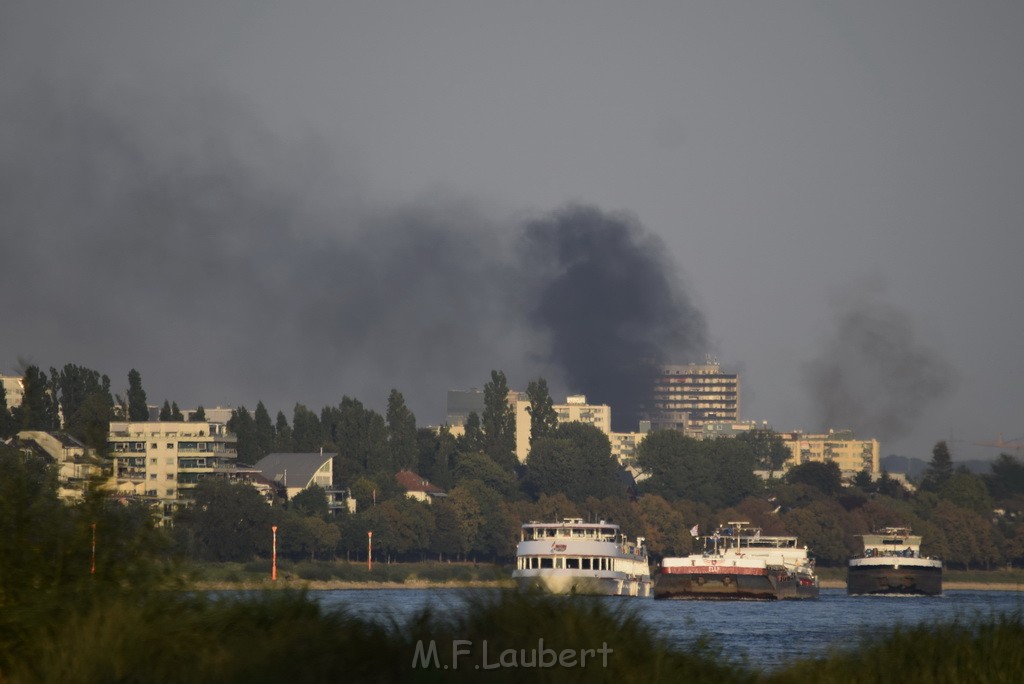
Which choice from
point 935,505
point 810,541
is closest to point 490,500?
point 810,541

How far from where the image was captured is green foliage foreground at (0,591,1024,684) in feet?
61.0

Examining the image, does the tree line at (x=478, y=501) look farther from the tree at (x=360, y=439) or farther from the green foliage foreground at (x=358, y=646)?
the green foliage foreground at (x=358, y=646)

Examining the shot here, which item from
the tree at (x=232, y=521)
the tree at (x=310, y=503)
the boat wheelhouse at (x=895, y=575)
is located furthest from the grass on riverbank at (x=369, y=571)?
Answer: the boat wheelhouse at (x=895, y=575)

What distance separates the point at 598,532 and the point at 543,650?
93977 millimetres

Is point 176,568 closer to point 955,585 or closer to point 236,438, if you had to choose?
point 236,438

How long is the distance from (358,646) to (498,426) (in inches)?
6387

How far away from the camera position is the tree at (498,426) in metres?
180

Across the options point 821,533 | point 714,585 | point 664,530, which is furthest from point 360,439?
point 714,585

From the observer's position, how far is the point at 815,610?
89688mm

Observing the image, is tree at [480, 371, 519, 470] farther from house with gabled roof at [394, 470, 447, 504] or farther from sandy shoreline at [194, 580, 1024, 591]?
sandy shoreline at [194, 580, 1024, 591]

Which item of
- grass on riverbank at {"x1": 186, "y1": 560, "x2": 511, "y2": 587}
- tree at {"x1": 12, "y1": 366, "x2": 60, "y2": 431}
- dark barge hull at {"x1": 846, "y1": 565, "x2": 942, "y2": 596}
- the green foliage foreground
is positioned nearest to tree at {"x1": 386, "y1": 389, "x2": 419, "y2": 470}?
grass on riverbank at {"x1": 186, "y1": 560, "x2": 511, "y2": 587}

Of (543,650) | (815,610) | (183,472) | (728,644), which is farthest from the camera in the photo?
(183,472)

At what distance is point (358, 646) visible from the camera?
19.9 m

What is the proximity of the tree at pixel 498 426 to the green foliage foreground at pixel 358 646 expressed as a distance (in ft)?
517
